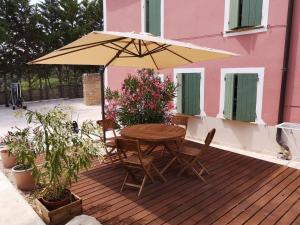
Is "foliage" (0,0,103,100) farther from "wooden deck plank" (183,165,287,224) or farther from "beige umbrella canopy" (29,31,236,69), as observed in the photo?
"wooden deck plank" (183,165,287,224)

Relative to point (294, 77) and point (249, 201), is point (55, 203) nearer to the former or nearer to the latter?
point (249, 201)

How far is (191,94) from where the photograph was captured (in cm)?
767

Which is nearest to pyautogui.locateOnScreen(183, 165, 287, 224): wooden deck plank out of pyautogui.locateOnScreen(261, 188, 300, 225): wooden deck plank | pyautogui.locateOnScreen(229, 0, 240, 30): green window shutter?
pyautogui.locateOnScreen(261, 188, 300, 225): wooden deck plank

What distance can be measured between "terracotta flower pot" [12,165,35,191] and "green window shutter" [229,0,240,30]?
5.67 m

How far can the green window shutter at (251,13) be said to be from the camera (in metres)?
6.04

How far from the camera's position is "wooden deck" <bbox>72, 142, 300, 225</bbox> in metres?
3.42

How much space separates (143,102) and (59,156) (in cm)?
390

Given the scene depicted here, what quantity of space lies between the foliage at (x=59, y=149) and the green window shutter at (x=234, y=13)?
4.86 metres

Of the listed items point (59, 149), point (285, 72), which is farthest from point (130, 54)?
point (285, 72)

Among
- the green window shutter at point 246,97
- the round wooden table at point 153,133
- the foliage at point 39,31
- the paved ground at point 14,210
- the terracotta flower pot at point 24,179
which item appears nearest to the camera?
the paved ground at point 14,210

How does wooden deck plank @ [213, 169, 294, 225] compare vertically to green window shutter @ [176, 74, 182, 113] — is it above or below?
below

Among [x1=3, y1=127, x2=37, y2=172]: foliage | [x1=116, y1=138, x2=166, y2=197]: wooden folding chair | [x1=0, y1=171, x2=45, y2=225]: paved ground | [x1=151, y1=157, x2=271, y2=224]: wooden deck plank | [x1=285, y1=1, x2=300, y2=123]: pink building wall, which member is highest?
[x1=285, y1=1, x2=300, y2=123]: pink building wall

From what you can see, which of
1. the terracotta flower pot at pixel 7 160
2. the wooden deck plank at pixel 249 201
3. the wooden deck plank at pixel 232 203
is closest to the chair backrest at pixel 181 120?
the wooden deck plank at pixel 232 203

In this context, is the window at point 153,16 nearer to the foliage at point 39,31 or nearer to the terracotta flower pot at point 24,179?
the terracotta flower pot at point 24,179
